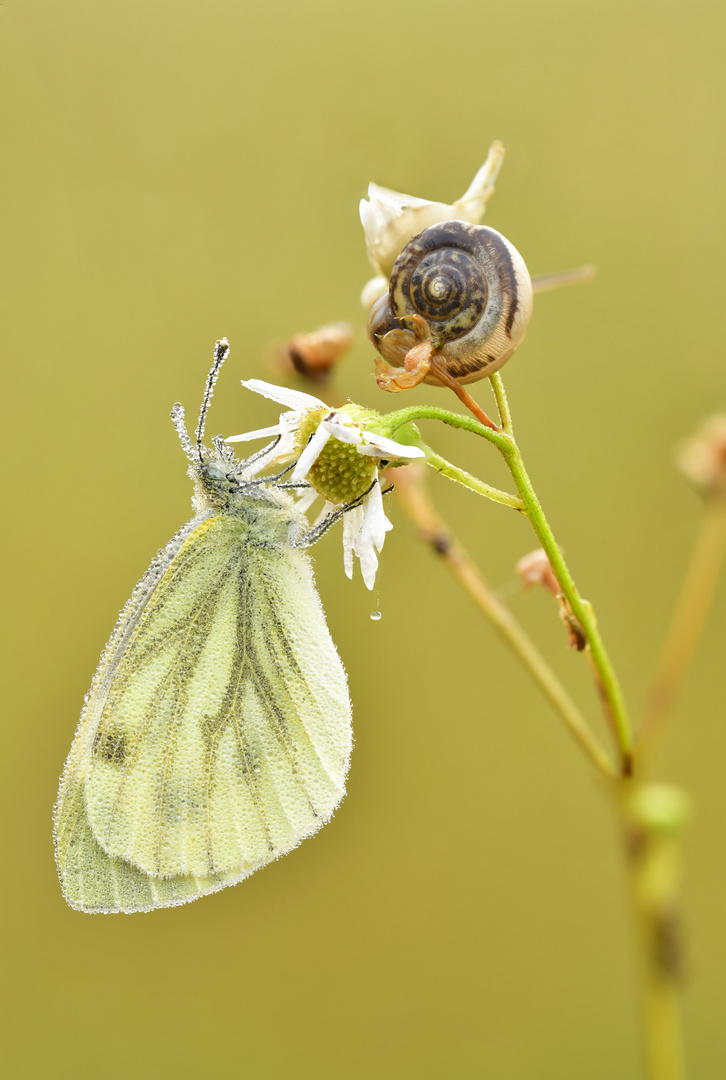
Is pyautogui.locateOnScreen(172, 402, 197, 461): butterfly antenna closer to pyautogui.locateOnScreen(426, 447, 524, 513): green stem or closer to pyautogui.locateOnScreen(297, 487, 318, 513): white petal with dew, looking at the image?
pyautogui.locateOnScreen(297, 487, 318, 513): white petal with dew

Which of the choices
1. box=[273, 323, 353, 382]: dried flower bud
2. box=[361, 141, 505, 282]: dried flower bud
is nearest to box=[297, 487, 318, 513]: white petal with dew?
box=[273, 323, 353, 382]: dried flower bud

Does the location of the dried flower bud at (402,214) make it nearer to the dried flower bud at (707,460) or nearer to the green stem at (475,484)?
the green stem at (475,484)

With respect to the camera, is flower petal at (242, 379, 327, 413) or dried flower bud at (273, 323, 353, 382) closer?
flower petal at (242, 379, 327, 413)

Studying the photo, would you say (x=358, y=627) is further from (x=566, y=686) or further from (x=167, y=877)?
(x=167, y=877)

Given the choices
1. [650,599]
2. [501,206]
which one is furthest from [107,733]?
[501,206]

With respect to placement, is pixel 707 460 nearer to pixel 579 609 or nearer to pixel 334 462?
pixel 579 609

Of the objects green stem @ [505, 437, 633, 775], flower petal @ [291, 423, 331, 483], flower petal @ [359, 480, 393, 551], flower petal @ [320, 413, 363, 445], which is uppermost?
flower petal @ [291, 423, 331, 483]

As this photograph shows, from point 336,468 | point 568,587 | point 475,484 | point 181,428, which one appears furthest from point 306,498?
point 568,587

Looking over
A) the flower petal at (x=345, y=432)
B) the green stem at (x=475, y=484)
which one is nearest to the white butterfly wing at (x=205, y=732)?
the flower petal at (x=345, y=432)
